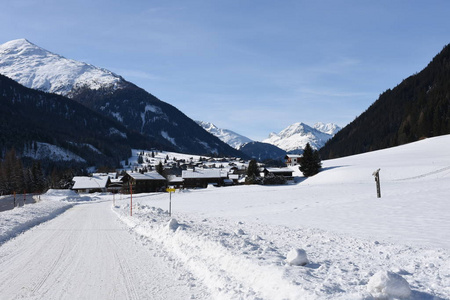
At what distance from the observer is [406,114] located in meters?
137

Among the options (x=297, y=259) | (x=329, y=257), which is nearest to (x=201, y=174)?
(x=329, y=257)

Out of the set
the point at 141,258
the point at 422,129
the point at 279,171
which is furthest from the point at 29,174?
the point at 422,129

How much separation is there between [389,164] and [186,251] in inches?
2924

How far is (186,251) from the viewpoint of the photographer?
11.2 metres

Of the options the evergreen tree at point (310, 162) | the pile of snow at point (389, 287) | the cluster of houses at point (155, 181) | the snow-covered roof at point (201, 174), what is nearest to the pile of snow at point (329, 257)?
the pile of snow at point (389, 287)

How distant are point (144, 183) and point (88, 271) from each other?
104 metres

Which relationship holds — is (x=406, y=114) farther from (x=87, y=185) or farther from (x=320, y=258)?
(x=320, y=258)

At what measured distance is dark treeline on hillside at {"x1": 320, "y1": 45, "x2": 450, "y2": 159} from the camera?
118 metres

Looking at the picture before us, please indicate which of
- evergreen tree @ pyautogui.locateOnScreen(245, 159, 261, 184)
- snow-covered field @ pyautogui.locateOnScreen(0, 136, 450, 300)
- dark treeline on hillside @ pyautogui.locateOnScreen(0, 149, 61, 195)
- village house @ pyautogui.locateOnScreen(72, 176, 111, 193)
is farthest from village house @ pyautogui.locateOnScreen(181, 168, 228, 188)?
snow-covered field @ pyautogui.locateOnScreen(0, 136, 450, 300)

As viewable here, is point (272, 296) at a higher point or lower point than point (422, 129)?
lower

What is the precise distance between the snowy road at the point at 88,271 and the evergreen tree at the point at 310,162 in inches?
3142

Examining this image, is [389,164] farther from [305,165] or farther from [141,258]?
[141,258]

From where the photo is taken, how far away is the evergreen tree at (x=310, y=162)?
89.6 m

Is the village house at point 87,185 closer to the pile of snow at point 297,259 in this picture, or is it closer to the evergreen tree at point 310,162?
the evergreen tree at point 310,162
